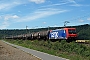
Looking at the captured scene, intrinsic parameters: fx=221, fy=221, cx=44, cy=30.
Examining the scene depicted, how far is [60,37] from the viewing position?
47.4m

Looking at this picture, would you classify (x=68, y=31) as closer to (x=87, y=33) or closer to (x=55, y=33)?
(x=55, y=33)

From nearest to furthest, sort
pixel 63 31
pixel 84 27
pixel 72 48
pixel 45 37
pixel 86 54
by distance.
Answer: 1. pixel 86 54
2. pixel 72 48
3. pixel 63 31
4. pixel 45 37
5. pixel 84 27

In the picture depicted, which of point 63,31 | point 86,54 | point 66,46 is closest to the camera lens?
point 86,54

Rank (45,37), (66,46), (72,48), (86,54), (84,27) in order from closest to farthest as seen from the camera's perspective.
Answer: (86,54), (72,48), (66,46), (45,37), (84,27)

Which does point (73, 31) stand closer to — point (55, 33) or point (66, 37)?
point (66, 37)

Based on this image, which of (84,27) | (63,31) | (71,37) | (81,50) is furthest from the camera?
(84,27)

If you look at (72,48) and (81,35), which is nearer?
(72,48)

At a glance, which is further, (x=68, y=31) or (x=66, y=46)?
(x=68, y=31)

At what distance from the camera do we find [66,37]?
143 feet

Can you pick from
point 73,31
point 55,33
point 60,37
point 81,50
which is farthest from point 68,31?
point 81,50

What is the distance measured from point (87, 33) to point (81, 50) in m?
49.3

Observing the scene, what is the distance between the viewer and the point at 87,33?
7331 centimetres

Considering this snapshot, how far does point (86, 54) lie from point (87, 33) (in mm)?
51935

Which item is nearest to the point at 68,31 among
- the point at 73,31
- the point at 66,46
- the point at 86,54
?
the point at 73,31
